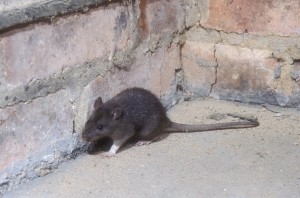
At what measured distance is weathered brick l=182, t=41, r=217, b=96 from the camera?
9.70 ft

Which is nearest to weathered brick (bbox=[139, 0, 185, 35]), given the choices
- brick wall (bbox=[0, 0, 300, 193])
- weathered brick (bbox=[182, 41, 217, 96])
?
brick wall (bbox=[0, 0, 300, 193])

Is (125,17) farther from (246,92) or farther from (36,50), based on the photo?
(246,92)

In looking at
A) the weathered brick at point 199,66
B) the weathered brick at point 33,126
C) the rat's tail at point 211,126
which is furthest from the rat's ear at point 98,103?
the weathered brick at point 199,66

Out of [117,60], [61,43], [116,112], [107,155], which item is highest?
[61,43]

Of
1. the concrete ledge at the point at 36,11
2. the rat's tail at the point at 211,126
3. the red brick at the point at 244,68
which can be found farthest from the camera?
the red brick at the point at 244,68

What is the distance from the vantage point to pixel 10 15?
2020 mm

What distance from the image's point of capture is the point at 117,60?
2.59 m

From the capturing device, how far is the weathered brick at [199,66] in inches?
116

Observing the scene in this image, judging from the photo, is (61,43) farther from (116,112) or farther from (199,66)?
(199,66)

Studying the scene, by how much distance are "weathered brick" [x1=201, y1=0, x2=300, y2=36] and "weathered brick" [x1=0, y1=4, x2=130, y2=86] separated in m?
0.50

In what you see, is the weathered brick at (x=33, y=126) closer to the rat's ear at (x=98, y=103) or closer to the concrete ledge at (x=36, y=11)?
the rat's ear at (x=98, y=103)

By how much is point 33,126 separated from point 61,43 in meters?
0.32

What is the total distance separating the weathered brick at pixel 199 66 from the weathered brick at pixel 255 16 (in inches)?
4.6

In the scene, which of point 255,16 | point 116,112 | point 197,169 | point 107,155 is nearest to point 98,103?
point 116,112
